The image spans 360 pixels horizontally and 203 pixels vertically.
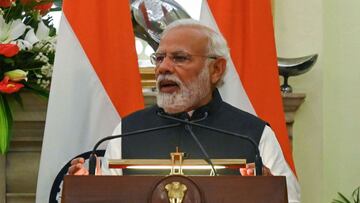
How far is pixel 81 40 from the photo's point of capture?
3.75 meters

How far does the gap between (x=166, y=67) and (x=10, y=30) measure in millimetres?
989

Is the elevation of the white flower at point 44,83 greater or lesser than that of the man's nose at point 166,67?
greater

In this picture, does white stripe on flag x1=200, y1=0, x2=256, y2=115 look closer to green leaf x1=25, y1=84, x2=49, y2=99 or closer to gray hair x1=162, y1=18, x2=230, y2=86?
gray hair x1=162, y1=18, x2=230, y2=86

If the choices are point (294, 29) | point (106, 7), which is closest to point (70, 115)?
point (106, 7)

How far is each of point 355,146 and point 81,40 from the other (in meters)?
1.56

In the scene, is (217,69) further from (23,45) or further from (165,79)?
(23,45)

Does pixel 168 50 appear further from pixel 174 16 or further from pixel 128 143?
pixel 174 16

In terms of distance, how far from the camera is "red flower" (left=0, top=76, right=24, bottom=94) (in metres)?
3.62

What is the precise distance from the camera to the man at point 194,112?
10.1ft

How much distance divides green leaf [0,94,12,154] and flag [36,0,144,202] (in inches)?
6.8

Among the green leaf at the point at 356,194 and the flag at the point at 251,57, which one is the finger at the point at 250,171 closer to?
the flag at the point at 251,57

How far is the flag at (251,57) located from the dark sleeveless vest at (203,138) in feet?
1.52

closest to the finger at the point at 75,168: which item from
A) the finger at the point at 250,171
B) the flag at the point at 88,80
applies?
the finger at the point at 250,171

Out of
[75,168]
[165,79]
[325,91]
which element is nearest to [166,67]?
[165,79]
